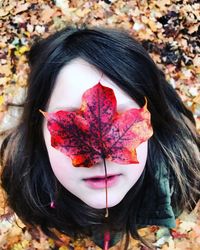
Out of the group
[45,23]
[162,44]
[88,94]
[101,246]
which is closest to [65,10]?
[45,23]

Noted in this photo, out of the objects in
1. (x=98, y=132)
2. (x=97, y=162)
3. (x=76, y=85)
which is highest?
(x=76, y=85)

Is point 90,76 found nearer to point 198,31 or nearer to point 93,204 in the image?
point 93,204

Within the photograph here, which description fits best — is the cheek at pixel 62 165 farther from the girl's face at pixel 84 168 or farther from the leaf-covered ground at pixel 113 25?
the leaf-covered ground at pixel 113 25

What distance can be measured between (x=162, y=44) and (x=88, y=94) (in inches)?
59.8

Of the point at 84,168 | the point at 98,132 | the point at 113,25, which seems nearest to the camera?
the point at 98,132

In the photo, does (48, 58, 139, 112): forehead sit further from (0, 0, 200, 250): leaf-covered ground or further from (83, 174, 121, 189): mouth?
(0, 0, 200, 250): leaf-covered ground

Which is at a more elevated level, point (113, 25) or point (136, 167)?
point (113, 25)

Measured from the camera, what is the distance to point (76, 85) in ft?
4.43

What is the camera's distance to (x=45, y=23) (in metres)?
2.76

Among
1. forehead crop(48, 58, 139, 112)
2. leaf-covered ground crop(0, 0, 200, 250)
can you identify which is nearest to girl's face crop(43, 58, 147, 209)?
forehead crop(48, 58, 139, 112)

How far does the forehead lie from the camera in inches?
53.1

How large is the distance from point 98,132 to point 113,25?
1.56m

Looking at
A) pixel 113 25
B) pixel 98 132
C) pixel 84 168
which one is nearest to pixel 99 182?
pixel 84 168

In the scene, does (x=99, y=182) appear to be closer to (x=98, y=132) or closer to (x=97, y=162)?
(x=97, y=162)
